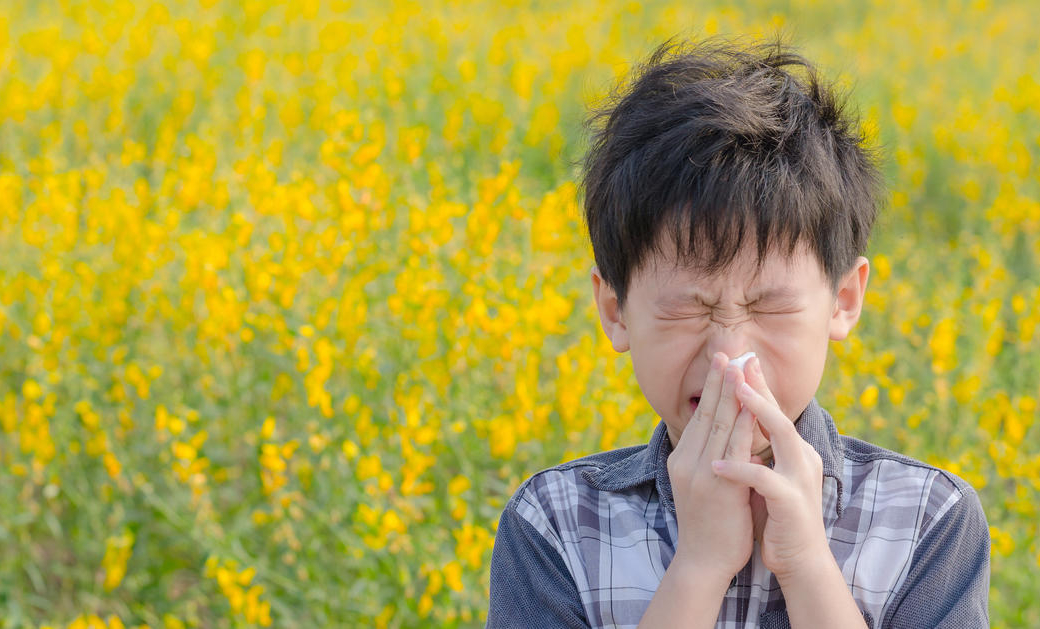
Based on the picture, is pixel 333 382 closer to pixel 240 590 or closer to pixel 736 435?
pixel 240 590

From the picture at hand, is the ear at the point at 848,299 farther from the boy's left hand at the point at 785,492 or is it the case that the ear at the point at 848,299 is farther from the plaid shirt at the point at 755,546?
the boy's left hand at the point at 785,492

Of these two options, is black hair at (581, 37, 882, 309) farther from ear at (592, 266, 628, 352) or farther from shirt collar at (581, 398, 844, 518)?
shirt collar at (581, 398, 844, 518)

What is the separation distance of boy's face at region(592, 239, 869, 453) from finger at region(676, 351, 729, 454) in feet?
0.11

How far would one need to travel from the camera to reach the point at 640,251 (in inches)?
44.5

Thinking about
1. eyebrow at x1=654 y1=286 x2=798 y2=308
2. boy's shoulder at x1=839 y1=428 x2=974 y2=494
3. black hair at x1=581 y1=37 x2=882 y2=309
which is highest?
black hair at x1=581 y1=37 x2=882 y2=309

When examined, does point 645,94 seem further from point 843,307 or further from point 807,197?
point 843,307

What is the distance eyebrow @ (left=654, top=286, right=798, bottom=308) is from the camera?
108 centimetres

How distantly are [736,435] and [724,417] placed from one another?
0.7 inches

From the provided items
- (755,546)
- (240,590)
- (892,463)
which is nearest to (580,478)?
(755,546)

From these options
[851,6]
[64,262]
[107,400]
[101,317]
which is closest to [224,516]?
[107,400]

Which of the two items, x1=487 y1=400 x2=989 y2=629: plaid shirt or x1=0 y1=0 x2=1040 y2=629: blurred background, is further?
x1=0 y1=0 x2=1040 y2=629: blurred background

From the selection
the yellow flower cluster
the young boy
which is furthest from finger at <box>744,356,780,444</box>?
the yellow flower cluster

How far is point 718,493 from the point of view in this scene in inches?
40.6

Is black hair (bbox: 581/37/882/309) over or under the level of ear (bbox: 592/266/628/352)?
over
